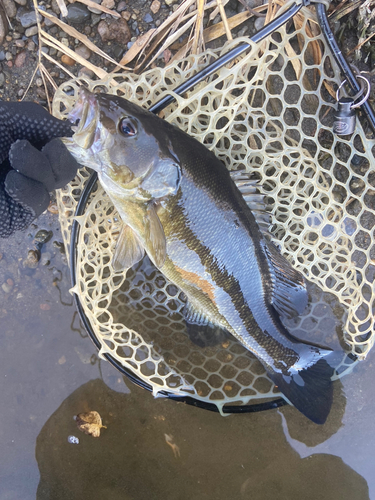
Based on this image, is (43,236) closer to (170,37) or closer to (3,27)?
(3,27)

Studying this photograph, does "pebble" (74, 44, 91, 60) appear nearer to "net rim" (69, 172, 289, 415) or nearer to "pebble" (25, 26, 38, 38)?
"pebble" (25, 26, 38, 38)

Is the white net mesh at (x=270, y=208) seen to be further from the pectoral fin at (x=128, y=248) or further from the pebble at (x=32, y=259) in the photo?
the pebble at (x=32, y=259)

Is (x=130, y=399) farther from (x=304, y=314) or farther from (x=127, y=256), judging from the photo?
(x=304, y=314)

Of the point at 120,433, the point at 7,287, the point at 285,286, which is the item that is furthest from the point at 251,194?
the point at 120,433

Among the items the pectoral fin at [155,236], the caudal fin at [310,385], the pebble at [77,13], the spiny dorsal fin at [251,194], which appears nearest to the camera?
the pectoral fin at [155,236]

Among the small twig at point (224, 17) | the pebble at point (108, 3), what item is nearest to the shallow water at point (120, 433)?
the pebble at point (108, 3)

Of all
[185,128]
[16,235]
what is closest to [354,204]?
[185,128]

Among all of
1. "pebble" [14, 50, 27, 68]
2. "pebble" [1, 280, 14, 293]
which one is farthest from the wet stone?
"pebble" [1, 280, 14, 293]
